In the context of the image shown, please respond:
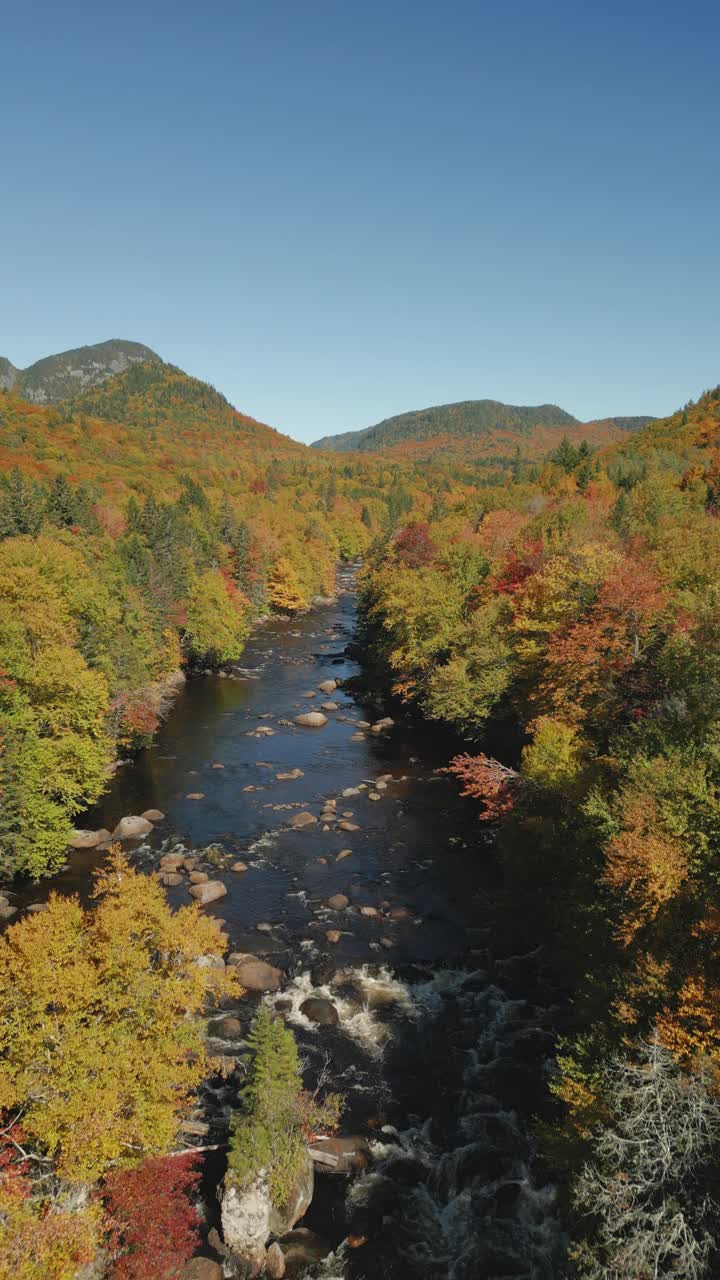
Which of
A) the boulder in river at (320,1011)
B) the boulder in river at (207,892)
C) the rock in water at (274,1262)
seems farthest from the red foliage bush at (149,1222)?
the boulder in river at (207,892)

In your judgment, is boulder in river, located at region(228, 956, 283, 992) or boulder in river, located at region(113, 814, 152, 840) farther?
boulder in river, located at region(113, 814, 152, 840)

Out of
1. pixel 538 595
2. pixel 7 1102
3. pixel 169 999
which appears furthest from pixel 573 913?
pixel 538 595

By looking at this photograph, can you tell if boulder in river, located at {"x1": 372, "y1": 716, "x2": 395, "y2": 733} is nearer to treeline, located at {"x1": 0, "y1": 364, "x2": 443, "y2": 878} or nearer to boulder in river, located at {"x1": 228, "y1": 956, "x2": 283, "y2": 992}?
treeline, located at {"x1": 0, "y1": 364, "x2": 443, "y2": 878}

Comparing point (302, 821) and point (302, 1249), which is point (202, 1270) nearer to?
point (302, 1249)

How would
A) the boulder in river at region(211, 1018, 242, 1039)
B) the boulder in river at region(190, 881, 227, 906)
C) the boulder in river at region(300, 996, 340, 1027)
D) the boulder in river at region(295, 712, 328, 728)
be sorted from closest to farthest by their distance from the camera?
the boulder in river at region(211, 1018, 242, 1039)
the boulder in river at region(300, 996, 340, 1027)
the boulder in river at region(190, 881, 227, 906)
the boulder in river at region(295, 712, 328, 728)

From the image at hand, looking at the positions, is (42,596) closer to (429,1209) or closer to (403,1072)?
(403,1072)

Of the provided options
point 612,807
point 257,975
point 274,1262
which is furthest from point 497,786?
point 274,1262

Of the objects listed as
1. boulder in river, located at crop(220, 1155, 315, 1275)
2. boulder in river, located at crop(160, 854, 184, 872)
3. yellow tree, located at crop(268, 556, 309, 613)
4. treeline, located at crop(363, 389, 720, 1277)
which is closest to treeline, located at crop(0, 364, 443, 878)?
yellow tree, located at crop(268, 556, 309, 613)
